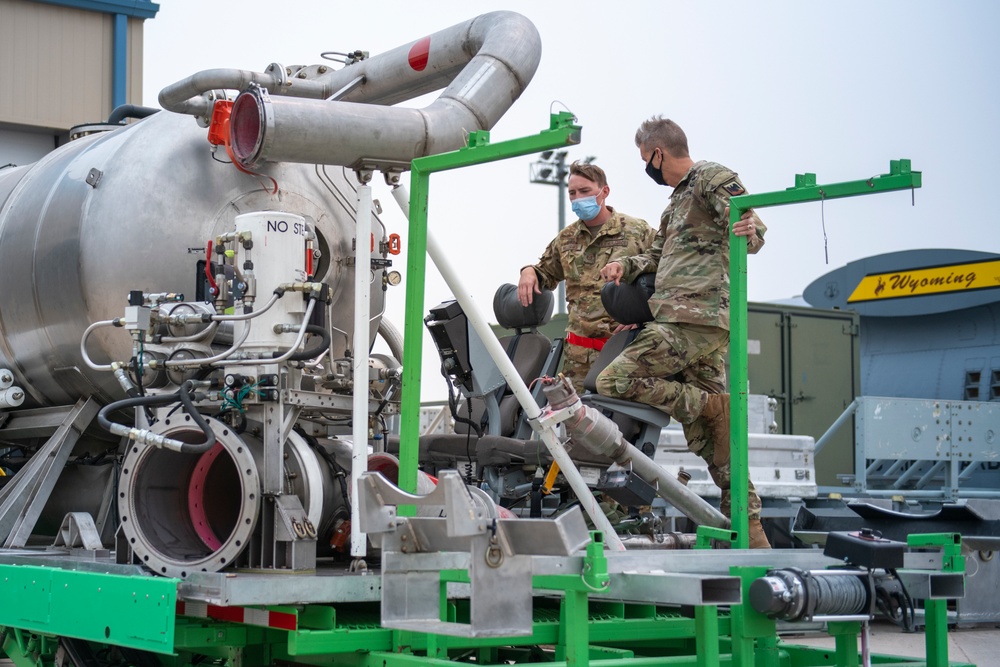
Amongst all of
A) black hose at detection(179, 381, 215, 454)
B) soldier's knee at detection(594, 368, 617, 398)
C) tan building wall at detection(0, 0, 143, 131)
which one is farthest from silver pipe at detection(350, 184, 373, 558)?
tan building wall at detection(0, 0, 143, 131)

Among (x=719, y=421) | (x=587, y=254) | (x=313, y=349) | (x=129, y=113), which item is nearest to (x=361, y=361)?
(x=313, y=349)

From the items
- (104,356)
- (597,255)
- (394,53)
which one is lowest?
(104,356)

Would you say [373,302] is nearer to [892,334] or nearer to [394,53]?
[394,53]

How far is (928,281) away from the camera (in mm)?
16797

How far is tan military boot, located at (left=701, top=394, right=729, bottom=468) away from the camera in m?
5.51

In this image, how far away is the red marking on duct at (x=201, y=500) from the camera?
501 centimetres

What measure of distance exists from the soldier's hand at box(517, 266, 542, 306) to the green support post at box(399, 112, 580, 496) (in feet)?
6.18

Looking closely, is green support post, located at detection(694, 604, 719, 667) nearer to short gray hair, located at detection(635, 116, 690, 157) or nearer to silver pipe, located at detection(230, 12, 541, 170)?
silver pipe, located at detection(230, 12, 541, 170)

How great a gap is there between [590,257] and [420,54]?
1.41 metres

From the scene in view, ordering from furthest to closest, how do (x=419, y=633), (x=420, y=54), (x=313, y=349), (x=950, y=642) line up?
(x=950, y=642) < (x=420, y=54) < (x=313, y=349) < (x=419, y=633)

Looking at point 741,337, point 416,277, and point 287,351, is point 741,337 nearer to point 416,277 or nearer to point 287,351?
point 416,277

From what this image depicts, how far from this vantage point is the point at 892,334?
58.5 ft

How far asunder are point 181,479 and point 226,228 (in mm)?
1274

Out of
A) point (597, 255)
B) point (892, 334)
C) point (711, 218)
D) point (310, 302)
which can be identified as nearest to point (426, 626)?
point (310, 302)
